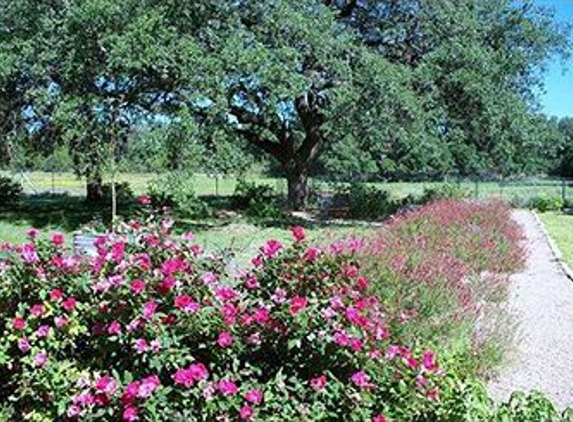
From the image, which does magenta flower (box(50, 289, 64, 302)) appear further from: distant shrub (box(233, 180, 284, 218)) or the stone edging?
distant shrub (box(233, 180, 284, 218))

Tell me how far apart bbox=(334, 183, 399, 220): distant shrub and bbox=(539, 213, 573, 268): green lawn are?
510 cm

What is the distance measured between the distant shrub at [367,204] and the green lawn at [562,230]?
16.7ft

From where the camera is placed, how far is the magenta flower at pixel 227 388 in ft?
10.2

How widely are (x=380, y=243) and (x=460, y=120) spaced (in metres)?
12.9

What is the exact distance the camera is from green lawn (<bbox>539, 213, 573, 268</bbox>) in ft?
46.2

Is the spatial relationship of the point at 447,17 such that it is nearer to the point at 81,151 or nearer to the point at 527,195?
the point at 81,151

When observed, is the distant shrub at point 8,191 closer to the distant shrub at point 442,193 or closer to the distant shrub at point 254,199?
the distant shrub at point 254,199

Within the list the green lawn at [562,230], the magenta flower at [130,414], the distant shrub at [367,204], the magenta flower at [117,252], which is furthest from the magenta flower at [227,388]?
the distant shrub at [367,204]

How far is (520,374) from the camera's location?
5812mm

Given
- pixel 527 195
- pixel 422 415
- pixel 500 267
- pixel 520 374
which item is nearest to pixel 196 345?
pixel 422 415

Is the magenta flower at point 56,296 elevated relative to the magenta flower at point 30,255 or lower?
lower

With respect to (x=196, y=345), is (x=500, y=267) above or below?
below

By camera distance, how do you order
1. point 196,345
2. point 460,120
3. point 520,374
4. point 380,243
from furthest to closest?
point 460,120
point 380,243
point 520,374
point 196,345

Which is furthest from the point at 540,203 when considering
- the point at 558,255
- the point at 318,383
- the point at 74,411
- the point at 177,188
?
the point at 74,411
